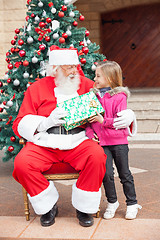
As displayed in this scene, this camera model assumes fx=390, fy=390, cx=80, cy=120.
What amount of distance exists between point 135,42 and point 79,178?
925 centimetres

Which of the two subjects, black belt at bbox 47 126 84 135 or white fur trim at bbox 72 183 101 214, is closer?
white fur trim at bbox 72 183 101 214

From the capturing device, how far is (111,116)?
281cm

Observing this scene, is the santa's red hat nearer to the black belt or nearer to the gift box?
the gift box

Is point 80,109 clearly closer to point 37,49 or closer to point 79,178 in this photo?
point 79,178

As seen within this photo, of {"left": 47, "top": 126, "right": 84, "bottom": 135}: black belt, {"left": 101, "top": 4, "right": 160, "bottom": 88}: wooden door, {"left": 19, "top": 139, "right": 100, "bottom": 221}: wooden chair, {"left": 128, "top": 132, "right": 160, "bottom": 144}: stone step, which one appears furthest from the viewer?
{"left": 101, "top": 4, "right": 160, "bottom": 88}: wooden door

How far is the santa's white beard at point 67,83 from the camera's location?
300 centimetres

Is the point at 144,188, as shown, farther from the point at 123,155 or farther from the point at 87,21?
the point at 87,21

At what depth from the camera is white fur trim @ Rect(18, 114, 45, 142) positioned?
2.87 m

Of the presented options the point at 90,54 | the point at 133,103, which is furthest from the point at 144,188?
the point at 133,103

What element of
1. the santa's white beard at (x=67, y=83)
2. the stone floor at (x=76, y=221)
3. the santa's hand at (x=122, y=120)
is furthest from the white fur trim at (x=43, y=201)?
the santa's white beard at (x=67, y=83)

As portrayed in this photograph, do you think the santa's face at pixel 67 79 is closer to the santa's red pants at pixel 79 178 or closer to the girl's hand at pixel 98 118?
the girl's hand at pixel 98 118

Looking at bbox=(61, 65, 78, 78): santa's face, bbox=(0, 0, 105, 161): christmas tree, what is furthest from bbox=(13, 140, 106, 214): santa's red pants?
bbox=(0, 0, 105, 161): christmas tree

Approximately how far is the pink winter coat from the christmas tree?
138 centimetres

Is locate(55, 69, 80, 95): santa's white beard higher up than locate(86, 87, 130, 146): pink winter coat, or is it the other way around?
locate(55, 69, 80, 95): santa's white beard
